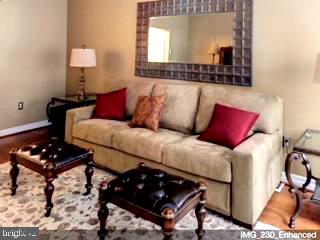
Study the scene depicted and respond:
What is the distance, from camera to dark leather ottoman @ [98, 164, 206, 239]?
1.66 metres

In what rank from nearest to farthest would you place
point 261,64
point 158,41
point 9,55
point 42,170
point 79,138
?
point 42,170
point 261,64
point 79,138
point 158,41
point 9,55

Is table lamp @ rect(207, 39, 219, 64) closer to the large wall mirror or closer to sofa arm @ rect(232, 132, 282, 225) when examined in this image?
the large wall mirror

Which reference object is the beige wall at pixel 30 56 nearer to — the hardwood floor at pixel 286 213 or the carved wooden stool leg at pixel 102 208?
the carved wooden stool leg at pixel 102 208

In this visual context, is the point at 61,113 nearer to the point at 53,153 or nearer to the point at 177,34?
→ the point at 53,153

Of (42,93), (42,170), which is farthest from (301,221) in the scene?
(42,93)

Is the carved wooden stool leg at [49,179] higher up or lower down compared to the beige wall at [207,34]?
lower down

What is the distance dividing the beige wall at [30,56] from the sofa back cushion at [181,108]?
2465 mm

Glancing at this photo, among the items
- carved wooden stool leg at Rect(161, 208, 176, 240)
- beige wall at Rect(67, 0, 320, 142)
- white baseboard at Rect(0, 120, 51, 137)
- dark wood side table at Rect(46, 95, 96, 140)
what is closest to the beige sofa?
beige wall at Rect(67, 0, 320, 142)

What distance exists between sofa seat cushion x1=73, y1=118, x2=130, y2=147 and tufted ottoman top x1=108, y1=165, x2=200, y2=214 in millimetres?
1050

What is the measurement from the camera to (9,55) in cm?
412

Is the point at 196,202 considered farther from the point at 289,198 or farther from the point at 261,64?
the point at 261,64

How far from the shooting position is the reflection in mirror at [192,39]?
312cm

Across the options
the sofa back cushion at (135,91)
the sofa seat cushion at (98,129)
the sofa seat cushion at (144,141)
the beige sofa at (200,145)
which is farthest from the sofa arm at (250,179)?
the sofa back cushion at (135,91)

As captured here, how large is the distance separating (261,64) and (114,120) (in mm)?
1757
